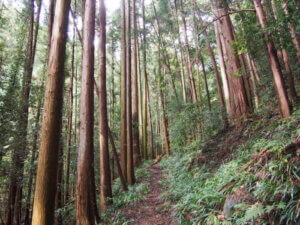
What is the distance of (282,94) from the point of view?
4.43 m

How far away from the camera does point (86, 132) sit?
4.29 metres

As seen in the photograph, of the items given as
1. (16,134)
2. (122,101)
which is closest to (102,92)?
(122,101)

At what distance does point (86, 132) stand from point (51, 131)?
188cm

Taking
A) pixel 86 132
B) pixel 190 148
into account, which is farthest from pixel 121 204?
pixel 190 148

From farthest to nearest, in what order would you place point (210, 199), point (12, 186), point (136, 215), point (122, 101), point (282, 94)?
point (122, 101), point (12, 186), point (136, 215), point (282, 94), point (210, 199)

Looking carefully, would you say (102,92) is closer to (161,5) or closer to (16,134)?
(16,134)

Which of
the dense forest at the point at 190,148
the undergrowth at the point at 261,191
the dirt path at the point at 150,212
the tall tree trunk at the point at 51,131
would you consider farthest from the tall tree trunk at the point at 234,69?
the tall tree trunk at the point at 51,131

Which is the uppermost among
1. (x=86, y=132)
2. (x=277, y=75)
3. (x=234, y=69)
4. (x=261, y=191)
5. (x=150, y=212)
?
(x=234, y=69)

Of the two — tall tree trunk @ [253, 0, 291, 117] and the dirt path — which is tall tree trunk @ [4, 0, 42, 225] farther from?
tall tree trunk @ [253, 0, 291, 117]

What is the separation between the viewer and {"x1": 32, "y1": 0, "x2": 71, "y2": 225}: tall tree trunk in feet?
7.36

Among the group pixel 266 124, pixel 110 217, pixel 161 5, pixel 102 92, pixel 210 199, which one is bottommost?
pixel 110 217

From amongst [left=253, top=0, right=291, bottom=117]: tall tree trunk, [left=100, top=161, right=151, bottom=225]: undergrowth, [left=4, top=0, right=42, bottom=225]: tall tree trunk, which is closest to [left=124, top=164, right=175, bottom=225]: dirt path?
[left=100, top=161, right=151, bottom=225]: undergrowth

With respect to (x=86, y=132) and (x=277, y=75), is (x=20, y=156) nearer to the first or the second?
(x=86, y=132)

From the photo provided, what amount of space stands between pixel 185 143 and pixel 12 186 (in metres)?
8.72
